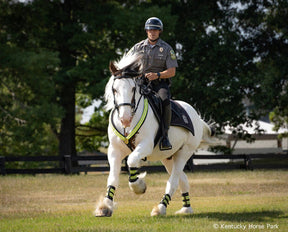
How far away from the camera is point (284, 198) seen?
36.8ft

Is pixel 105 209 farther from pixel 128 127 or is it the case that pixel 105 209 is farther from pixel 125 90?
pixel 125 90

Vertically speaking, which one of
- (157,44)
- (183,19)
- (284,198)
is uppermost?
(183,19)

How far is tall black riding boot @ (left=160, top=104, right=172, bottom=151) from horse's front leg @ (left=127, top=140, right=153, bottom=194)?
540mm

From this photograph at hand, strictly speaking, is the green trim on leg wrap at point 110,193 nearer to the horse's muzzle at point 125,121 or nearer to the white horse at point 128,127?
the white horse at point 128,127

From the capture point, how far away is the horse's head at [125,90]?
7.38 m

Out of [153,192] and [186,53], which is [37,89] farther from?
[153,192]

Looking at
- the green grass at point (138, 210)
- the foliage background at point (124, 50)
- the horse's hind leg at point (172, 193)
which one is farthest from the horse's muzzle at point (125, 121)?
the foliage background at point (124, 50)

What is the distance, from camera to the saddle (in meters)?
8.30

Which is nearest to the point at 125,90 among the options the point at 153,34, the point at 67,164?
the point at 153,34

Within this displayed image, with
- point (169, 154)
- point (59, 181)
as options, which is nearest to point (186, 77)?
point (59, 181)

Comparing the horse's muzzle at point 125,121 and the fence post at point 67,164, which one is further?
the fence post at point 67,164

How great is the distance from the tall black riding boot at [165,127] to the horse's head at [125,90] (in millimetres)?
783

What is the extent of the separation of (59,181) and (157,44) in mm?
11181

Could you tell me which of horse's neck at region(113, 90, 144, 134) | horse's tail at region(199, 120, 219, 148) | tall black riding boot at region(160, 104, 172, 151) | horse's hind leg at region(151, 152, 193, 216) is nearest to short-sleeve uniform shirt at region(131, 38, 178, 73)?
tall black riding boot at region(160, 104, 172, 151)
